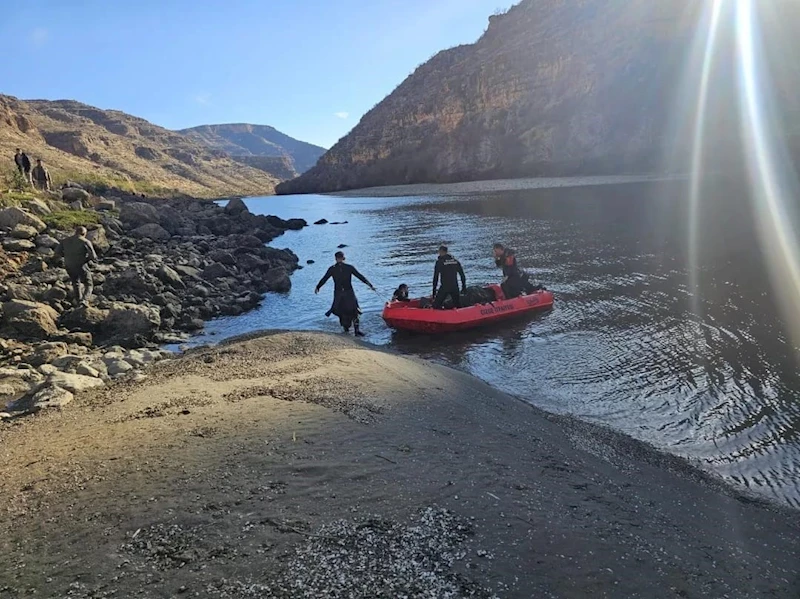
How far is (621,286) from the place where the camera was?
16172 millimetres

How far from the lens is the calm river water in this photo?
286 inches

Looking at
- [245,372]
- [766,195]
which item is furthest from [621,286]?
[766,195]

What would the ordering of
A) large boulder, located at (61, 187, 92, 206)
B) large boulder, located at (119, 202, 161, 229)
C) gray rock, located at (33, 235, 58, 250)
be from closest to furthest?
gray rock, located at (33, 235, 58, 250) → large boulder, located at (119, 202, 161, 229) → large boulder, located at (61, 187, 92, 206)

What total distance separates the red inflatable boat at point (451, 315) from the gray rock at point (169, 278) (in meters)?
6.93

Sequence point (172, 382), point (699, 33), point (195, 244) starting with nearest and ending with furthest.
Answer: point (172, 382)
point (195, 244)
point (699, 33)

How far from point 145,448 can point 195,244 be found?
21.4 meters

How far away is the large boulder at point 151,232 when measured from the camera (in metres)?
24.8

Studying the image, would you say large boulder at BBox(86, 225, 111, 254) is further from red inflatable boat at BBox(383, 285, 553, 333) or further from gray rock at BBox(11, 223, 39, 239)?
red inflatable boat at BBox(383, 285, 553, 333)

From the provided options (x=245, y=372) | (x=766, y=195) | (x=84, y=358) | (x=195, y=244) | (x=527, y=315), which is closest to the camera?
(x=245, y=372)

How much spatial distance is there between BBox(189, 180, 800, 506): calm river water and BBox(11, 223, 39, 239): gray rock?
7480 millimetres

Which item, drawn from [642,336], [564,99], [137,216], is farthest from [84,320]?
[564,99]

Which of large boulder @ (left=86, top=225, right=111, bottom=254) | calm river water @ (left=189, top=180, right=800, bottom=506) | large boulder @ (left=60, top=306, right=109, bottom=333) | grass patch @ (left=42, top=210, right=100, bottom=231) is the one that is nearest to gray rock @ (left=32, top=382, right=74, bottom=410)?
large boulder @ (left=60, top=306, right=109, bottom=333)

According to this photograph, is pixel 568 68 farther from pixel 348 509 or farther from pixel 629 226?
pixel 348 509

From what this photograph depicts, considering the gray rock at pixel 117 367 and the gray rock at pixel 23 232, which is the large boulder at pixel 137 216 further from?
the gray rock at pixel 117 367
